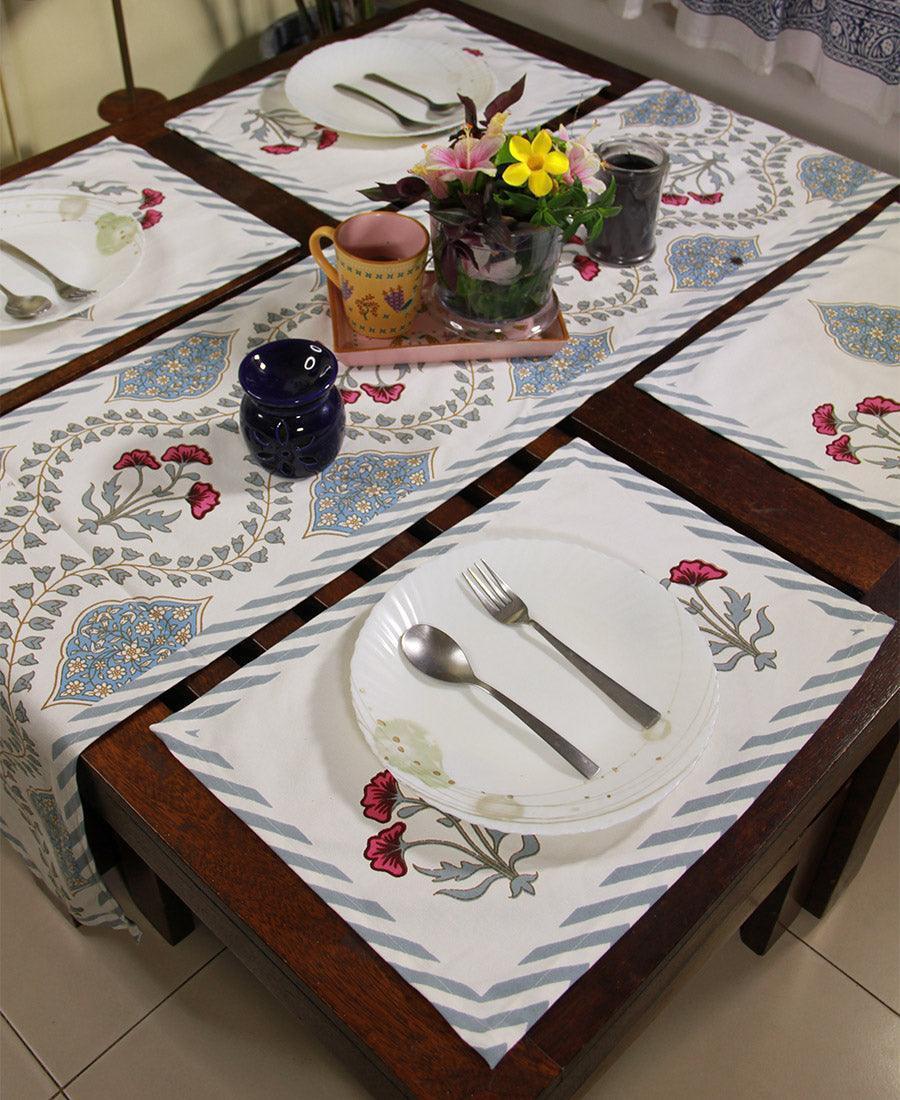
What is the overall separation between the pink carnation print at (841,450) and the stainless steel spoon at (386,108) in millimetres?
667

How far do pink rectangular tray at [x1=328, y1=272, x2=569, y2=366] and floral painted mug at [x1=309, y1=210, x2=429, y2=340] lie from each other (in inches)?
0.5

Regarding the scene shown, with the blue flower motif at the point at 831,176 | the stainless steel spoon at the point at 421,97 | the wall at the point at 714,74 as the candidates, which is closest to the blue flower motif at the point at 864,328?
the blue flower motif at the point at 831,176

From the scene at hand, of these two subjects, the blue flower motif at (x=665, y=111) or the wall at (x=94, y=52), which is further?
the wall at (x=94, y=52)

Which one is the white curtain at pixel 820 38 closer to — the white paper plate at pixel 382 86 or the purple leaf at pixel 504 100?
the white paper plate at pixel 382 86

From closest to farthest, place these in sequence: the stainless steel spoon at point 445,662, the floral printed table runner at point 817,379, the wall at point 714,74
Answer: the stainless steel spoon at point 445,662
the floral printed table runner at point 817,379
the wall at point 714,74

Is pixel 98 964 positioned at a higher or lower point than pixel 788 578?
lower

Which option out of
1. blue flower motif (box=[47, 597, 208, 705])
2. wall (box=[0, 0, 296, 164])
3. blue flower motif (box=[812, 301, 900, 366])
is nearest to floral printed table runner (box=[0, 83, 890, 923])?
blue flower motif (box=[47, 597, 208, 705])

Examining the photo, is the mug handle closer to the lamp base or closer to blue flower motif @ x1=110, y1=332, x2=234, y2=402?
blue flower motif @ x1=110, y1=332, x2=234, y2=402

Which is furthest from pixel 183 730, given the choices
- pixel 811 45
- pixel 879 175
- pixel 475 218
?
pixel 811 45

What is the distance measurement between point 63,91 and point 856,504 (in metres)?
1.67

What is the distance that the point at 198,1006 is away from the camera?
1293 millimetres

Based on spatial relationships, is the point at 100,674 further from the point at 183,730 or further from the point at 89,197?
the point at 89,197

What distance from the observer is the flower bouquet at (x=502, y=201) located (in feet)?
3.23

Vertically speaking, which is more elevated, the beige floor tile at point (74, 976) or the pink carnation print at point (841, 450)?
the pink carnation print at point (841, 450)
